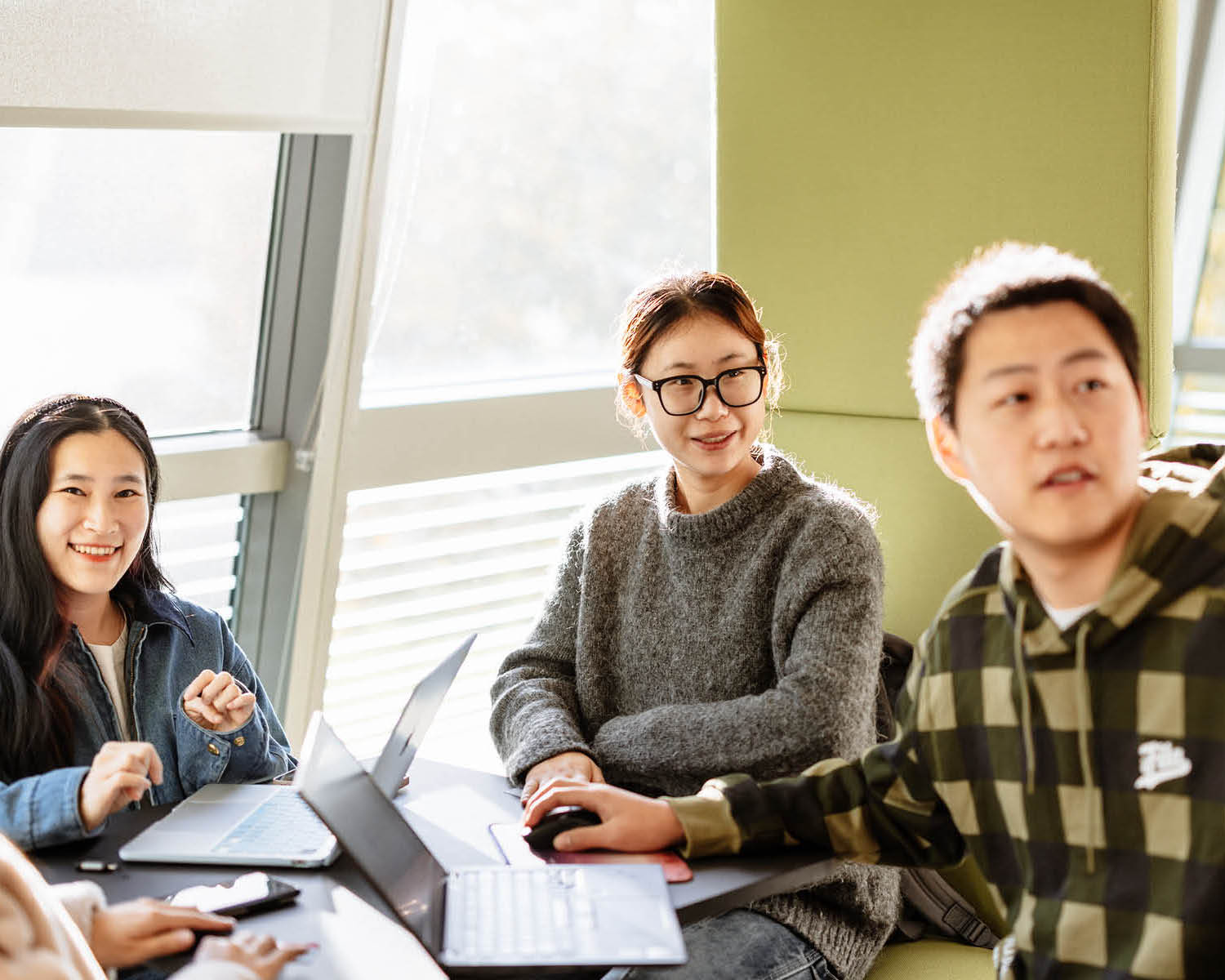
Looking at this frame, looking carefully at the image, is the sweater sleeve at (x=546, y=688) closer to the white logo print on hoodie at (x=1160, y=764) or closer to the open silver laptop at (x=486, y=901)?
the open silver laptop at (x=486, y=901)

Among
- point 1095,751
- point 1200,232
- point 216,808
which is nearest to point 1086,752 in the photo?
point 1095,751

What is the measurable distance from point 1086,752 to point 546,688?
2.57 feet

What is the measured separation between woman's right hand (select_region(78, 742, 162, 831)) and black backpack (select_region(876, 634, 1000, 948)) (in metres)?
0.88

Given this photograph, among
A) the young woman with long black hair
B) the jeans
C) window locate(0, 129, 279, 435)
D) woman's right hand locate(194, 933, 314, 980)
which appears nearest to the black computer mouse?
the jeans

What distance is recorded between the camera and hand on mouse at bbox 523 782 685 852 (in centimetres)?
132

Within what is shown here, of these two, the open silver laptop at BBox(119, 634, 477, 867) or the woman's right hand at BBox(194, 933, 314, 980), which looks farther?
the open silver laptop at BBox(119, 634, 477, 867)

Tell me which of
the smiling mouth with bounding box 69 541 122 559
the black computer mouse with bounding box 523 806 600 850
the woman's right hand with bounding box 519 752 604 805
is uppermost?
the smiling mouth with bounding box 69 541 122 559

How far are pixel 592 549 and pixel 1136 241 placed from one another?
0.85m

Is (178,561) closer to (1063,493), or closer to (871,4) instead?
(871,4)

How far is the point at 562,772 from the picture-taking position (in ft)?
4.96

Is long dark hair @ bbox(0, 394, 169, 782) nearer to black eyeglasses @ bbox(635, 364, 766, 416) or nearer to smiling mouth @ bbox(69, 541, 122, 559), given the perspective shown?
smiling mouth @ bbox(69, 541, 122, 559)

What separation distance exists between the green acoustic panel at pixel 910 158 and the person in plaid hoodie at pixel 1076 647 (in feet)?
2.41

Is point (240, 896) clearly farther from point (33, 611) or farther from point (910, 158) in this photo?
point (910, 158)

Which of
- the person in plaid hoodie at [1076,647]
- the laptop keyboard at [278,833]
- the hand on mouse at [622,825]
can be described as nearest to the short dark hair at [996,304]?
the person in plaid hoodie at [1076,647]
